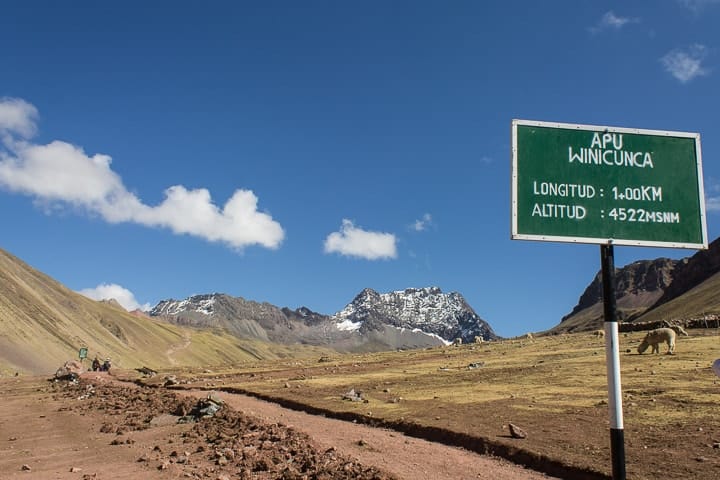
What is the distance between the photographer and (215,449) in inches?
848

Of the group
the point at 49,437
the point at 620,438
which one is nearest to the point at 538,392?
the point at 49,437

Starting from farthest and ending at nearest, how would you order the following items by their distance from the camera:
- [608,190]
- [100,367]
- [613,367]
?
1. [100,367]
2. [608,190]
3. [613,367]

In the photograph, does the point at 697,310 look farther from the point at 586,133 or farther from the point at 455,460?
the point at 586,133

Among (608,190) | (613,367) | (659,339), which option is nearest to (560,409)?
(613,367)

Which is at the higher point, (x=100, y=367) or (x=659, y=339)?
(x=659, y=339)

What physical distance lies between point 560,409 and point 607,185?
75.4 feet

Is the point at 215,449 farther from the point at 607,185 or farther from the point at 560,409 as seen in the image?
the point at 607,185

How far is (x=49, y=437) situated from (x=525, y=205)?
30.1 m

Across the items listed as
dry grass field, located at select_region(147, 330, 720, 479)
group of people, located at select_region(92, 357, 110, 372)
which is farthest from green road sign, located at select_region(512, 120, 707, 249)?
group of people, located at select_region(92, 357, 110, 372)

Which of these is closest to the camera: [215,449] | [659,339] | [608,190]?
[608,190]

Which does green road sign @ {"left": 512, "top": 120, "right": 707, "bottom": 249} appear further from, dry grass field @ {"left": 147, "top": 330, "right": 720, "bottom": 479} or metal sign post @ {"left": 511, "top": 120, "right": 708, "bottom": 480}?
dry grass field @ {"left": 147, "top": 330, "right": 720, "bottom": 479}

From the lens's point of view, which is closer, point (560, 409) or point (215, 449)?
point (215, 449)

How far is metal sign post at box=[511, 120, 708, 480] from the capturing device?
7.29m

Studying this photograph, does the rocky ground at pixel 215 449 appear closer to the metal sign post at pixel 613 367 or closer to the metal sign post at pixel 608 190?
the metal sign post at pixel 613 367
